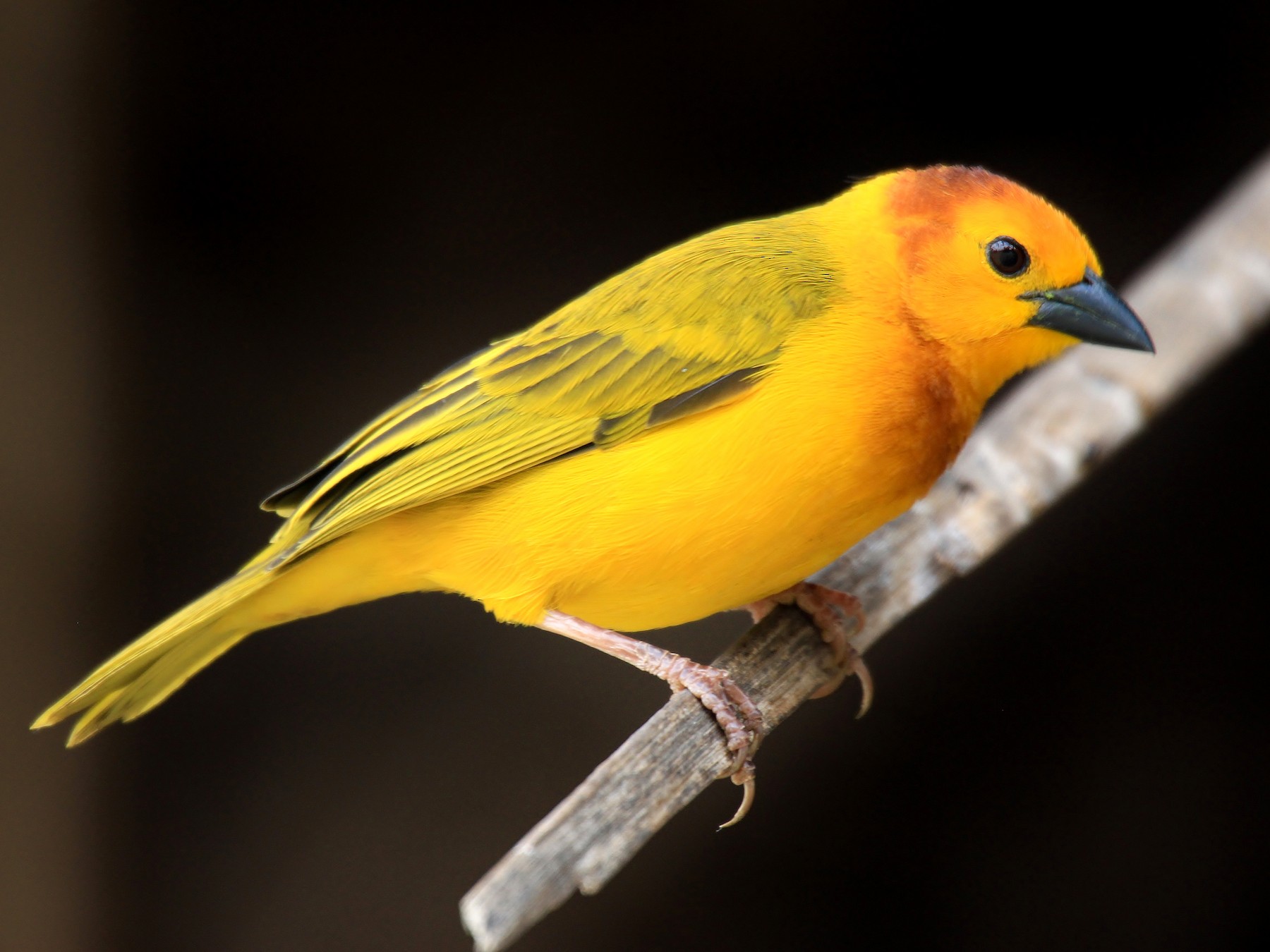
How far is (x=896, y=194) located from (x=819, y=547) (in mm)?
569

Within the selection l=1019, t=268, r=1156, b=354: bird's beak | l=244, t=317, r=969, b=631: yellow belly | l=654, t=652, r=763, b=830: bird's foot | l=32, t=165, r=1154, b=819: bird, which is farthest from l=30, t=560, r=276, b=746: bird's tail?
l=1019, t=268, r=1156, b=354: bird's beak

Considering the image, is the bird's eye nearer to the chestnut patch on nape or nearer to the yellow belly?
the chestnut patch on nape

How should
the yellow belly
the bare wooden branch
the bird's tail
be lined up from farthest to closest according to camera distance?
1. the bird's tail
2. the yellow belly
3. the bare wooden branch

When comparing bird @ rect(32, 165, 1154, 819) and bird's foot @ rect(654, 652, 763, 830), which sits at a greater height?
bird @ rect(32, 165, 1154, 819)

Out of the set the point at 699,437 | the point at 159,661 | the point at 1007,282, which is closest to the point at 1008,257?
the point at 1007,282

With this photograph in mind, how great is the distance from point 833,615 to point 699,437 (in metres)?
0.45

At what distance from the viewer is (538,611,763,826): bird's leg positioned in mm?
1706

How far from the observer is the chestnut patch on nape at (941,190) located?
1812 millimetres

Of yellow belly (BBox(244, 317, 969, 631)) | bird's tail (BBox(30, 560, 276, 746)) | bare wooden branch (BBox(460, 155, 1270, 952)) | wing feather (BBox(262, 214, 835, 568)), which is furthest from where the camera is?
bird's tail (BBox(30, 560, 276, 746))

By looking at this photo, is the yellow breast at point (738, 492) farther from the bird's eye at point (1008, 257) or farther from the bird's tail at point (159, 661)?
the bird's tail at point (159, 661)

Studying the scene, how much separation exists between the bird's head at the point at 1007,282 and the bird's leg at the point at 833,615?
45 centimetres

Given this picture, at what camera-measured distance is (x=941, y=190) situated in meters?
1.84

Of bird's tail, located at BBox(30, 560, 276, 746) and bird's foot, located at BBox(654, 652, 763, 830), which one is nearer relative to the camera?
bird's foot, located at BBox(654, 652, 763, 830)

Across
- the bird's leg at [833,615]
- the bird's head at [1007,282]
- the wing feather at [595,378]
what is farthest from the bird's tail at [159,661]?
the bird's head at [1007,282]
